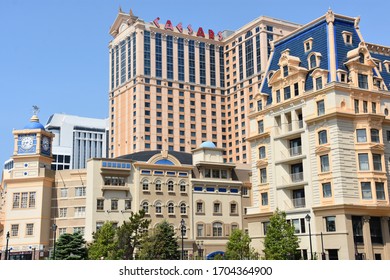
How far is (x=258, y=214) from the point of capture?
59000mm

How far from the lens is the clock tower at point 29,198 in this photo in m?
66.4

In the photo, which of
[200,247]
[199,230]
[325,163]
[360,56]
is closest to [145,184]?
[199,230]

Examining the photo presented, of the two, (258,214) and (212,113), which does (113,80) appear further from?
(258,214)

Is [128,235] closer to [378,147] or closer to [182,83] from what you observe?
[378,147]

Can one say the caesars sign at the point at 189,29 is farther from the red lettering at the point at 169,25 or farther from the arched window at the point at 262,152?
the arched window at the point at 262,152

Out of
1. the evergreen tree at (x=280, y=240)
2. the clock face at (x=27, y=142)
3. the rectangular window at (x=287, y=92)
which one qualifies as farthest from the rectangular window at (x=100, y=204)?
the rectangular window at (x=287, y=92)

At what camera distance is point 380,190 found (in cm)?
5141

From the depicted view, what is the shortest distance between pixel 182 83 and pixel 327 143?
84507 millimetres

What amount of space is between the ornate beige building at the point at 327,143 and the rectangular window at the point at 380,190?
0.33 feet

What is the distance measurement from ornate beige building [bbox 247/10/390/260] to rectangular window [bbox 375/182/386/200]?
0.10 metres

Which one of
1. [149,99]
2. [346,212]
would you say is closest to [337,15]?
[346,212]

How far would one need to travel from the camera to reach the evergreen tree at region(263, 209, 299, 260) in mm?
50406

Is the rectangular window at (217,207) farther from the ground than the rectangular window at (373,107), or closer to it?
closer to it

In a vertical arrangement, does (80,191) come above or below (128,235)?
above
